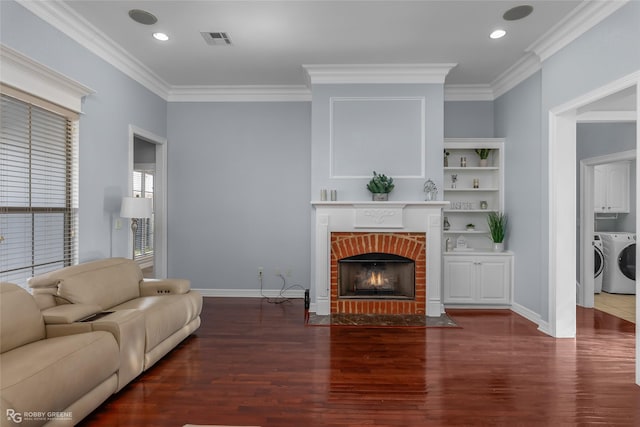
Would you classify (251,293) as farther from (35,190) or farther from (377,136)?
(35,190)

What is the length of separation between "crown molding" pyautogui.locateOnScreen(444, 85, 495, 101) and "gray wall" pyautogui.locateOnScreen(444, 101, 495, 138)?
2.6 inches

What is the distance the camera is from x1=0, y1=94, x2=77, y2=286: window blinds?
275cm

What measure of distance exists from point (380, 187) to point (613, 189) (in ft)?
14.3

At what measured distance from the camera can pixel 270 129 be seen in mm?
5348

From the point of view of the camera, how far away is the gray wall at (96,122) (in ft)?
9.77

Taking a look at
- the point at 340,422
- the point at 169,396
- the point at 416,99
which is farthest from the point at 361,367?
the point at 416,99

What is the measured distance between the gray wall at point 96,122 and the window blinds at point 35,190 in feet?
0.47

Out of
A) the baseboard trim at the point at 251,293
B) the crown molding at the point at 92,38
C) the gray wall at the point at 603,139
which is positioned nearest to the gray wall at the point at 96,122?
the crown molding at the point at 92,38

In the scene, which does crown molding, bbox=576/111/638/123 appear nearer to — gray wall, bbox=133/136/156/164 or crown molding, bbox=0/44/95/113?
crown molding, bbox=0/44/95/113

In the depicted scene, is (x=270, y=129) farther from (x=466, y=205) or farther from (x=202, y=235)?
(x=466, y=205)

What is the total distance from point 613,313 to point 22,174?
636cm

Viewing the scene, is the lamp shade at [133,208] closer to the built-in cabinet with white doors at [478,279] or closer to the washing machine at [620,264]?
the built-in cabinet with white doors at [478,279]

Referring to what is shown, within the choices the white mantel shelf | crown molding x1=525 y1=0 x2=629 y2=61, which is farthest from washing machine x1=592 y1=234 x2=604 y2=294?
crown molding x1=525 y1=0 x2=629 y2=61

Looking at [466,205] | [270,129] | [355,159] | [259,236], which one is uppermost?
[270,129]
